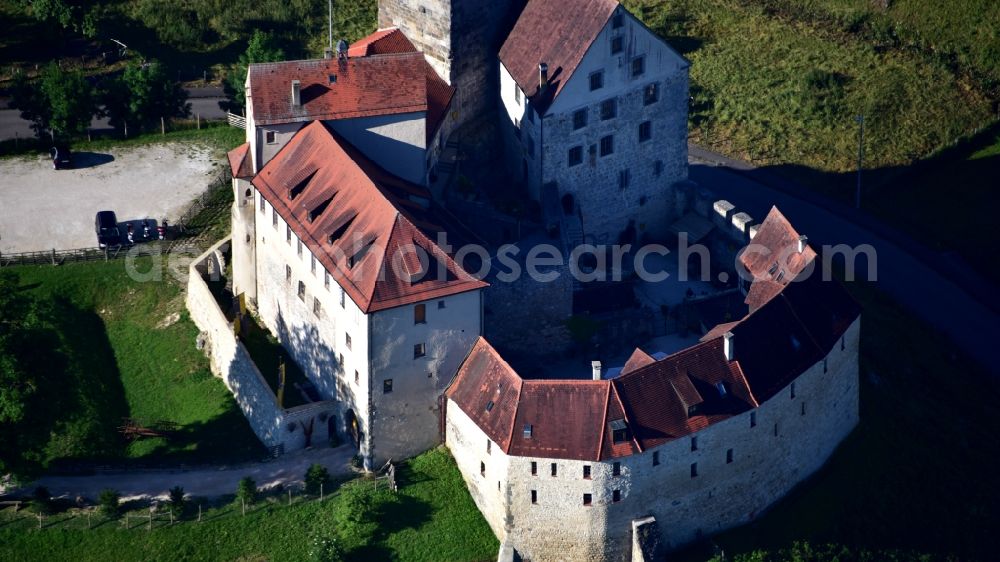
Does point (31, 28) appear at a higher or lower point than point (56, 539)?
higher

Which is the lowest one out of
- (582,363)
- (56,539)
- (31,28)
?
(56,539)

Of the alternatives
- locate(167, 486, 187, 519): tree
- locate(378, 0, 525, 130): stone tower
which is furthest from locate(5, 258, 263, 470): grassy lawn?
locate(378, 0, 525, 130): stone tower

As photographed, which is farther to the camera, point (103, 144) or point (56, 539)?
point (103, 144)

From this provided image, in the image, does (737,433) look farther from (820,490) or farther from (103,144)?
(103,144)

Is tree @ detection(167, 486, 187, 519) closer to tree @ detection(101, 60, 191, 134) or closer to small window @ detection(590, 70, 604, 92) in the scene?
small window @ detection(590, 70, 604, 92)

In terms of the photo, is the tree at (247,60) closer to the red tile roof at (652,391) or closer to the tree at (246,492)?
the tree at (246,492)

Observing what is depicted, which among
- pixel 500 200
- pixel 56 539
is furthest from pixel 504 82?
pixel 56 539
